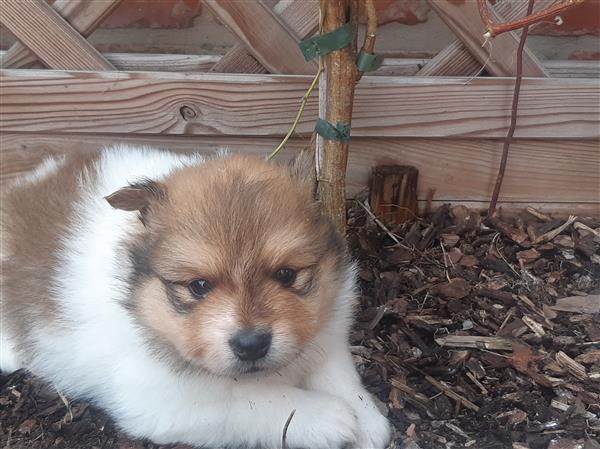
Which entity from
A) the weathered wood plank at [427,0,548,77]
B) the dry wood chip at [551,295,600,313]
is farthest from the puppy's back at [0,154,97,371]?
the dry wood chip at [551,295,600,313]

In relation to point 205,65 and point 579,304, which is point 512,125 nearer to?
point 579,304

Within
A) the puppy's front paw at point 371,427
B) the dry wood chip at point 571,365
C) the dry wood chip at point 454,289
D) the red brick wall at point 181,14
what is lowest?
the puppy's front paw at point 371,427

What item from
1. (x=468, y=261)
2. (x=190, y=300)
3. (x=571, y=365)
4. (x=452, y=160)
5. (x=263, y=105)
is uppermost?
(x=263, y=105)

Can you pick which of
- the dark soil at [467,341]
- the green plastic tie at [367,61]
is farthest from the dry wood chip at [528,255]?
the green plastic tie at [367,61]

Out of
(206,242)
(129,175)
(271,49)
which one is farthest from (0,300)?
(271,49)

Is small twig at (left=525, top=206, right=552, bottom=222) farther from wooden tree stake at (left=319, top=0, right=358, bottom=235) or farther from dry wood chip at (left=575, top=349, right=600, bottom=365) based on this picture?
wooden tree stake at (left=319, top=0, right=358, bottom=235)

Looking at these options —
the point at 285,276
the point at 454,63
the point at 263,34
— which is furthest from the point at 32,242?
A: the point at 454,63

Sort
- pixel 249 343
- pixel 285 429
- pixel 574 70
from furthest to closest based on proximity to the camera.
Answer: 1. pixel 574 70
2. pixel 285 429
3. pixel 249 343

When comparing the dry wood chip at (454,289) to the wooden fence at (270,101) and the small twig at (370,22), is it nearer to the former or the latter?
the wooden fence at (270,101)
